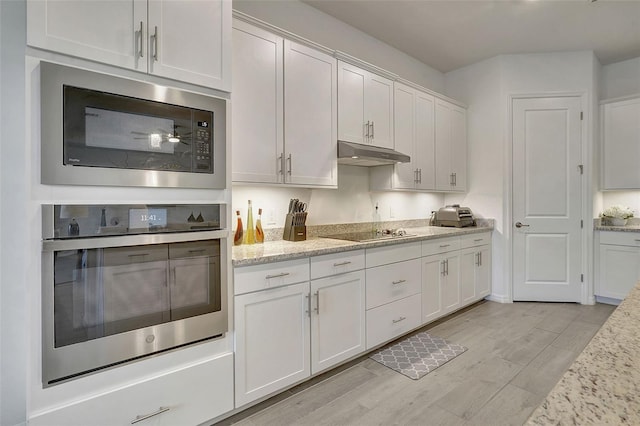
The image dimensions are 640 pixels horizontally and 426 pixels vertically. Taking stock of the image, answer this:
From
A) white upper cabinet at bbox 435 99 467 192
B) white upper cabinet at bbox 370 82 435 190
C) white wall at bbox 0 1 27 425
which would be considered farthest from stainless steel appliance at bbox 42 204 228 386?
white upper cabinet at bbox 435 99 467 192

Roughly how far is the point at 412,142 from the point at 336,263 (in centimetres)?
184

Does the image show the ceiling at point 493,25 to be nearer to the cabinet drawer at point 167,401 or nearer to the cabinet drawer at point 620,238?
the cabinet drawer at point 620,238

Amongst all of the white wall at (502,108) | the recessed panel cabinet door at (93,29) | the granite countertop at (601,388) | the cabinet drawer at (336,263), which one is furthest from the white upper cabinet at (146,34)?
the white wall at (502,108)

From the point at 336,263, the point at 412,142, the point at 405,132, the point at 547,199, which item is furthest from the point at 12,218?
the point at 547,199

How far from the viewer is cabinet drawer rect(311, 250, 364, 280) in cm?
212

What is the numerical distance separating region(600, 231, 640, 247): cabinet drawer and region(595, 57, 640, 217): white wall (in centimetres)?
34

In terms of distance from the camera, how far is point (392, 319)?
2.64 metres

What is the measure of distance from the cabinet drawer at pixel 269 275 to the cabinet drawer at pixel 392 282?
653mm

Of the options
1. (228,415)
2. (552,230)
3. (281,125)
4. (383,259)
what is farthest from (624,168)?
(228,415)

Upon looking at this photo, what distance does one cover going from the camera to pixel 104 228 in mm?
1392

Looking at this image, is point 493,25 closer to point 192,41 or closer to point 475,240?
point 475,240

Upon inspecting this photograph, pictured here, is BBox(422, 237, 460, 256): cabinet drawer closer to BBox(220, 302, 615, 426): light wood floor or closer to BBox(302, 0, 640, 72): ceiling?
BBox(220, 302, 615, 426): light wood floor

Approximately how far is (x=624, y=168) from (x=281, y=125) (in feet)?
14.0

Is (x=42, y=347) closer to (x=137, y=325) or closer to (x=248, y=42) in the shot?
(x=137, y=325)
